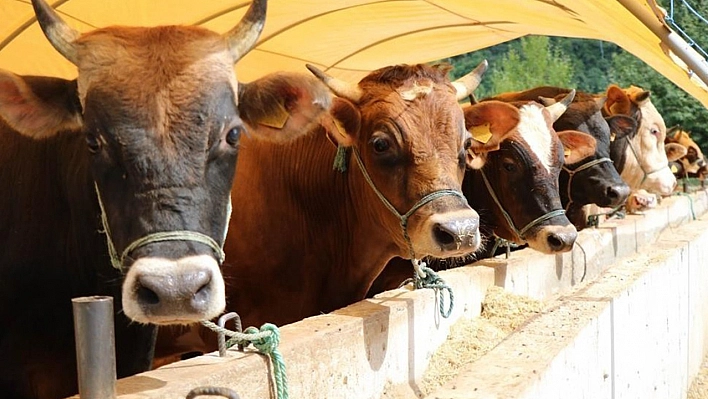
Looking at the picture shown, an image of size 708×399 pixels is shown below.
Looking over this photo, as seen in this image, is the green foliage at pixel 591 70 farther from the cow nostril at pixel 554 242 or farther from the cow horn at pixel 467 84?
the cow horn at pixel 467 84

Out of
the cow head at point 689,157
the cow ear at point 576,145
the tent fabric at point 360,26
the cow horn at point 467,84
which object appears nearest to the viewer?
the cow horn at point 467,84

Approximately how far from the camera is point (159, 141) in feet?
9.73

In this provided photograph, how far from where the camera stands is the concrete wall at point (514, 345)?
9.97ft

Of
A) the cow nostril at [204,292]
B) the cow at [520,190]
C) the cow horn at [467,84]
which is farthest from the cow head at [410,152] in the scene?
the cow nostril at [204,292]

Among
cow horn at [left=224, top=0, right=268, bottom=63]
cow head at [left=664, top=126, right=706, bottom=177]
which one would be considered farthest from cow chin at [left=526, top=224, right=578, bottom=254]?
cow head at [left=664, top=126, right=706, bottom=177]

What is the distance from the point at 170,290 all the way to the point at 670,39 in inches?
187

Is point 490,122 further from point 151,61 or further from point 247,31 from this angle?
point 151,61

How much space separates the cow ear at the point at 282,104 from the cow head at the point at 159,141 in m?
0.16

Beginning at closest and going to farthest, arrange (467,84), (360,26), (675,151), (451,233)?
(451,233) < (467,84) < (360,26) < (675,151)

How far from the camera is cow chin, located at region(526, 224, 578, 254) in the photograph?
19.0ft

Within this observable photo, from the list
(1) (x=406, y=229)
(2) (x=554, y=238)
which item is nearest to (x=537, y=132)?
(2) (x=554, y=238)

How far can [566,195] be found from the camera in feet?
25.9

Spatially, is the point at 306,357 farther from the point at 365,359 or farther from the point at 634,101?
the point at 634,101

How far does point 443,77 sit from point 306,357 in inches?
85.4
